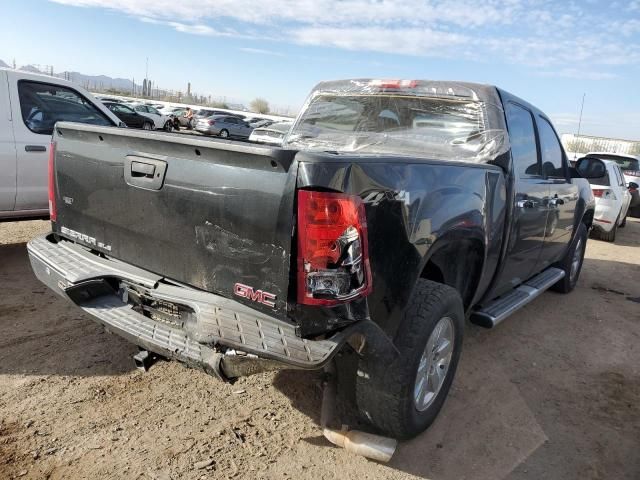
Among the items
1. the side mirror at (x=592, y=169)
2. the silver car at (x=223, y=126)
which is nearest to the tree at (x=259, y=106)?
the silver car at (x=223, y=126)

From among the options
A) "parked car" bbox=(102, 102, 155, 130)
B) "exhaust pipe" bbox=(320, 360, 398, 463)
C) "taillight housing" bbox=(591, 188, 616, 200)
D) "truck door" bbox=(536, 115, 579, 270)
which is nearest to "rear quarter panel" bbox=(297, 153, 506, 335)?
"exhaust pipe" bbox=(320, 360, 398, 463)

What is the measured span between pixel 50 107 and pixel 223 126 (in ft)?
89.9

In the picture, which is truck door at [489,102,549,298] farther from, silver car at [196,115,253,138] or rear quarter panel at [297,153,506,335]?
silver car at [196,115,253,138]

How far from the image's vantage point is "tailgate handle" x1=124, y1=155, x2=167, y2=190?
253cm

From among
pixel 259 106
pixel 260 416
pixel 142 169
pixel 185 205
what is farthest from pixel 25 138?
pixel 259 106

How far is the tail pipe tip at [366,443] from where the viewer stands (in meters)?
2.66

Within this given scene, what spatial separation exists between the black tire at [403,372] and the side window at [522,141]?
1.66 m

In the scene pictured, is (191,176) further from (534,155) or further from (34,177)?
(34,177)

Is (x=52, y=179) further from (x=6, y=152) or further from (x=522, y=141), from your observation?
(x=522, y=141)

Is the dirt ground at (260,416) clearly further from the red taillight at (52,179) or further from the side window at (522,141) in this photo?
the side window at (522,141)

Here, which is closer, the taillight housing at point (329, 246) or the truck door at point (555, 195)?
the taillight housing at point (329, 246)

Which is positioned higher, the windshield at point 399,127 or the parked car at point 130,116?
the windshield at point 399,127

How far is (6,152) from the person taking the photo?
5.11 meters

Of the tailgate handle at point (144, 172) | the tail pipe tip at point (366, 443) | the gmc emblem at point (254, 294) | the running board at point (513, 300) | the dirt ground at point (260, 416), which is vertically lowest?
the dirt ground at point (260, 416)
